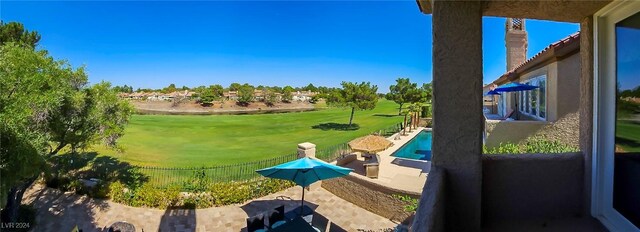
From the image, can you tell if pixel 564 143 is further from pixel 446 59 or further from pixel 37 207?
pixel 37 207

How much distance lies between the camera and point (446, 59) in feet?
8.05

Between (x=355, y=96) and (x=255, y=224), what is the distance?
1352 inches

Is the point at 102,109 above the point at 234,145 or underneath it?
above

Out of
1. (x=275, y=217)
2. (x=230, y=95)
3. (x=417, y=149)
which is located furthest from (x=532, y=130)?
(x=230, y=95)

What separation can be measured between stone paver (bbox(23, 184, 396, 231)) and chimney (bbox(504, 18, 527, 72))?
13663 millimetres

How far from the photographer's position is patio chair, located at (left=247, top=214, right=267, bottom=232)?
8.36 meters

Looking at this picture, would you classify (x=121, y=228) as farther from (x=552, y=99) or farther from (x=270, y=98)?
(x=270, y=98)

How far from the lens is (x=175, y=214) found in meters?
10.8

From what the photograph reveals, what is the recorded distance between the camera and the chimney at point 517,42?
1745 cm

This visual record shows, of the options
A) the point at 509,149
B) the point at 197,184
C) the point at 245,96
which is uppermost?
the point at 245,96

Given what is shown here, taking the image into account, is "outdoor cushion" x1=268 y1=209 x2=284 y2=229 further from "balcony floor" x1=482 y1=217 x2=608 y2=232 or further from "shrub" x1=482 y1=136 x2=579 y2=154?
"balcony floor" x1=482 y1=217 x2=608 y2=232

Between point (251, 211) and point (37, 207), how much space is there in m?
7.87

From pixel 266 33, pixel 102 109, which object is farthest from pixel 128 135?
pixel 266 33

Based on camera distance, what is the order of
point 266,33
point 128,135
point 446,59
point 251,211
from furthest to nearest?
point 266,33 < point 128,135 < point 251,211 < point 446,59
